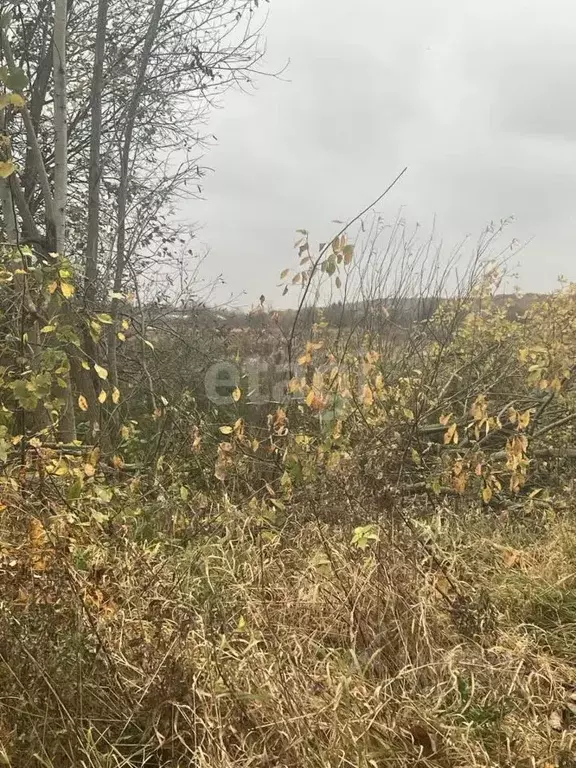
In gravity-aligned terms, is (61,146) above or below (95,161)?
below

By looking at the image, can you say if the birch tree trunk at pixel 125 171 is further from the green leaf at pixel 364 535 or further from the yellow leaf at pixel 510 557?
the yellow leaf at pixel 510 557

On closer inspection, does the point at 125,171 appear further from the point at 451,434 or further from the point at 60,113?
the point at 451,434

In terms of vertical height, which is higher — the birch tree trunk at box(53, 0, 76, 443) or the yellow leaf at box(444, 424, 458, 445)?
the birch tree trunk at box(53, 0, 76, 443)

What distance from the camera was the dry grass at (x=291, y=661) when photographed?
187cm

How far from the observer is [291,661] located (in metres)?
2.17

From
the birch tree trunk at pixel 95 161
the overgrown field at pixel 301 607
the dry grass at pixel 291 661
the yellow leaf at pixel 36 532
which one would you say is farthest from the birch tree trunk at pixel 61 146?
the yellow leaf at pixel 36 532

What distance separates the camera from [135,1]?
16.7 feet

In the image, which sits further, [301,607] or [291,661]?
[301,607]

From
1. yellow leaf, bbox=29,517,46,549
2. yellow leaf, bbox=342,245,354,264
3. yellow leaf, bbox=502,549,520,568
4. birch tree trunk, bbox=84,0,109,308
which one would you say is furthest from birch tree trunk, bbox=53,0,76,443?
yellow leaf, bbox=502,549,520,568

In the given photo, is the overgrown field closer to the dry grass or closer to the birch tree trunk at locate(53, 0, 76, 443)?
the dry grass

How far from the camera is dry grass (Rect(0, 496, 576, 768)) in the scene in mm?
1866

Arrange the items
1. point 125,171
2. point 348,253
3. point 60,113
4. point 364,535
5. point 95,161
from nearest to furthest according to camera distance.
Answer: point 364,535 → point 348,253 → point 60,113 → point 95,161 → point 125,171

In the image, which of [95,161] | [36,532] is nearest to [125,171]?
[95,161]

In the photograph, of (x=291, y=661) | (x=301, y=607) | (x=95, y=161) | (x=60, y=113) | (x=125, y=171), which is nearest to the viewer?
(x=291, y=661)
